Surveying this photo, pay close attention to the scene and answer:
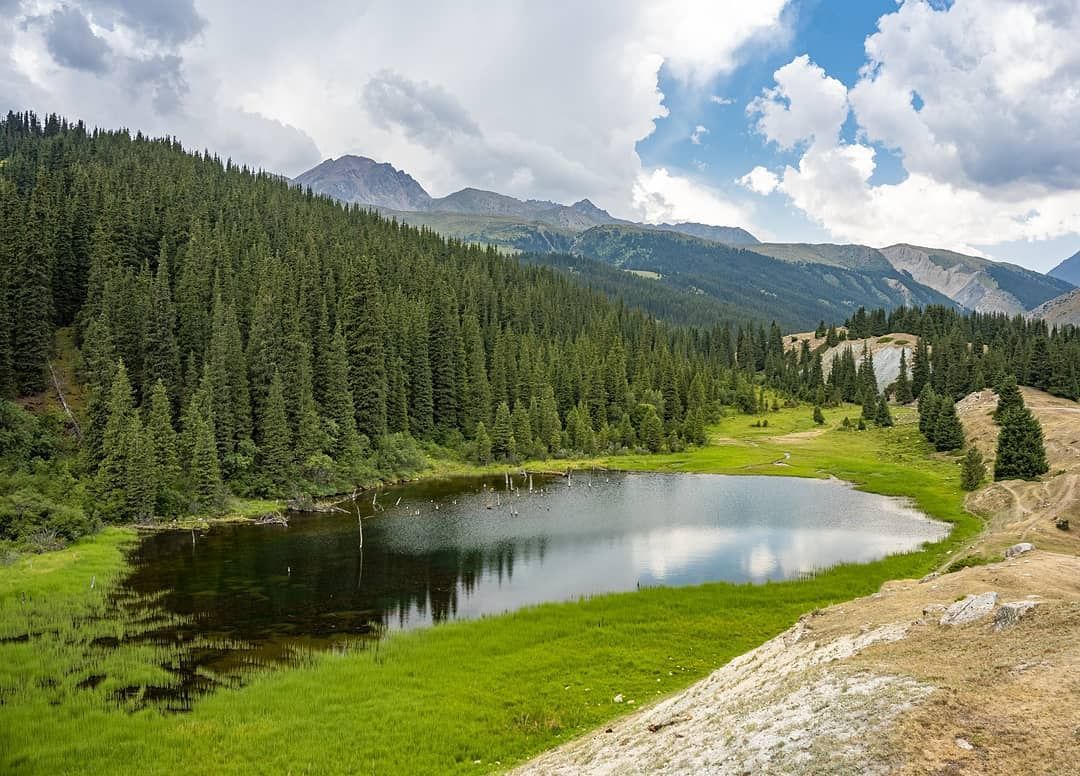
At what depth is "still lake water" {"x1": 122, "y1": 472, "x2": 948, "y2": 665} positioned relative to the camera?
142 feet

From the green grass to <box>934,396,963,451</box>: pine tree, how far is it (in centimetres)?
6775

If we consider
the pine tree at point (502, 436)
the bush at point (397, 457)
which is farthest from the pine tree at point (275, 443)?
the pine tree at point (502, 436)

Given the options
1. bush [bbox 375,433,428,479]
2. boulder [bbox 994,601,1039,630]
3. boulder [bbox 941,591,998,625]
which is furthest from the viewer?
bush [bbox 375,433,428,479]

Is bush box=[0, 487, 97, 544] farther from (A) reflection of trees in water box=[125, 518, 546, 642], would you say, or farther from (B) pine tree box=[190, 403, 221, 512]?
(B) pine tree box=[190, 403, 221, 512]

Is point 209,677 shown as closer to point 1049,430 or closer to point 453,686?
point 453,686

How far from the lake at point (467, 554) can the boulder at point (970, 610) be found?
2762 centimetres

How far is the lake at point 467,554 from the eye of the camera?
138 feet

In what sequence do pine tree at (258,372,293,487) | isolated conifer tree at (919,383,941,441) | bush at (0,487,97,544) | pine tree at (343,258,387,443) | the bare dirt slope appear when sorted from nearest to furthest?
the bare dirt slope < bush at (0,487,97,544) < pine tree at (258,372,293,487) < pine tree at (343,258,387,443) < isolated conifer tree at (919,383,941,441)

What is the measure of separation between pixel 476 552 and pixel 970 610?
42.4m

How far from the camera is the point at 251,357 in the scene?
87.1 metres

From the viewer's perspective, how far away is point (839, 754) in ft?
41.6

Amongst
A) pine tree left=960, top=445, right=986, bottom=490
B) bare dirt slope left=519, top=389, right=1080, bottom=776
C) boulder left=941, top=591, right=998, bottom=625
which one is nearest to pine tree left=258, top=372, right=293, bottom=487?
bare dirt slope left=519, top=389, right=1080, bottom=776

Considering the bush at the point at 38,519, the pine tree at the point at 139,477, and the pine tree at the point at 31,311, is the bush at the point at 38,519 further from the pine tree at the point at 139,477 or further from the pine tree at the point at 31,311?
the pine tree at the point at 31,311

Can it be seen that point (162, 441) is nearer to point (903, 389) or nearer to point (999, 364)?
point (999, 364)
